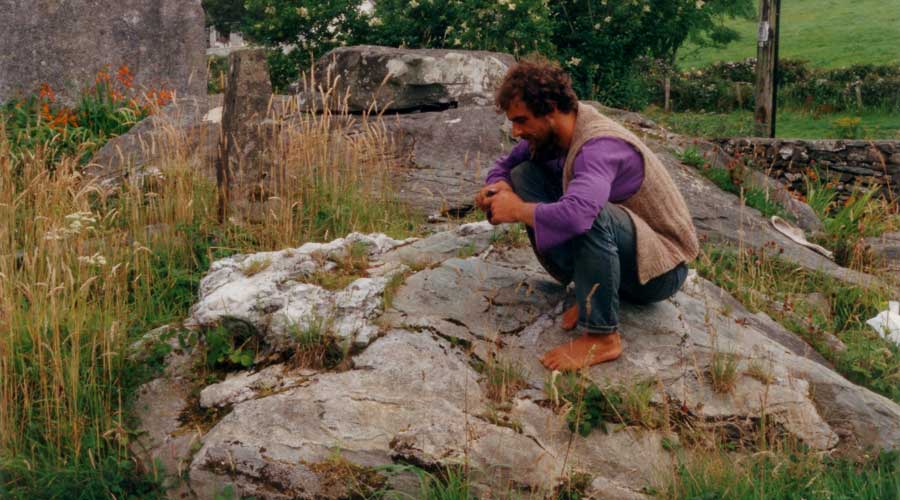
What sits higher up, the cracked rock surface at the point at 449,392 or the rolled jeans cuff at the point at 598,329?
the rolled jeans cuff at the point at 598,329

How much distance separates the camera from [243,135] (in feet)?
21.0

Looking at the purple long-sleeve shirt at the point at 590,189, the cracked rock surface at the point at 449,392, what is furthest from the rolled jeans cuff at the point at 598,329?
the purple long-sleeve shirt at the point at 590,189

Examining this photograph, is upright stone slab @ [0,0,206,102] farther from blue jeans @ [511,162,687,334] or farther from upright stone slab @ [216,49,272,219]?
blue jeans @ [511,162,687,334]

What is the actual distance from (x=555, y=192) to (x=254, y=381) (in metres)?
1.69

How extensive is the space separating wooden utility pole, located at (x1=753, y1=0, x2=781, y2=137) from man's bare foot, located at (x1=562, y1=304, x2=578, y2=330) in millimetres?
9051

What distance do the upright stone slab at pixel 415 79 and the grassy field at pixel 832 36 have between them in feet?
40.5

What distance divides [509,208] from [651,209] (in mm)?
690

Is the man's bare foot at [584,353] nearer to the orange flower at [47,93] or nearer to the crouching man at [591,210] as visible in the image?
the crouching man at [591,210]

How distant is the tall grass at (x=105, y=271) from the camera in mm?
3924

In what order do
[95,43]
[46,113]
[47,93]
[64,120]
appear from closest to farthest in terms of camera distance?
[64,120]
[46,113]
[47,93]
[95,43]

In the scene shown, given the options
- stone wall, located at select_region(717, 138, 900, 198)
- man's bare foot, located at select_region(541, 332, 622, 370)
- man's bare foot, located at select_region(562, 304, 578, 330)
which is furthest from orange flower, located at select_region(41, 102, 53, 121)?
stone wall, located at select_region(717, 138, 900, 198)

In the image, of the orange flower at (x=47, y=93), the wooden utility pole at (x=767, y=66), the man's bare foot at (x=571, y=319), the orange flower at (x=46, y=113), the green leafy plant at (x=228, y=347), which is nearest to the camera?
the green leafy plant at (x=228, y=347)

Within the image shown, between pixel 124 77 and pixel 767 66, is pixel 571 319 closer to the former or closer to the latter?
pixel 124 77

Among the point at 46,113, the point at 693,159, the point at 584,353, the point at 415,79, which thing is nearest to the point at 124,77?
the point at 46,113
